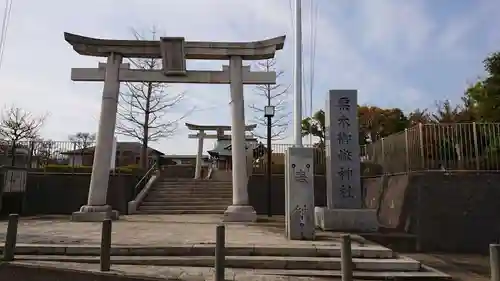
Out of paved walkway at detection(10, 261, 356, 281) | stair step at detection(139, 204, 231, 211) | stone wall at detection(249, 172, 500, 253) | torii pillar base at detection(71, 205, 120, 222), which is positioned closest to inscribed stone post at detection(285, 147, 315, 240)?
paved walkway at detection(10, 261, 356, 281)

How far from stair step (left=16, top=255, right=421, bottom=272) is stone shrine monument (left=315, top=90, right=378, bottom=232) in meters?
3.91

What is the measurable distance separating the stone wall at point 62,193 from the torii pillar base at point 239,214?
654 cm

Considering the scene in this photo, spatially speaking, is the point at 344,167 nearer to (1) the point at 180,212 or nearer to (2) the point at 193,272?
(2) the point at 193,272

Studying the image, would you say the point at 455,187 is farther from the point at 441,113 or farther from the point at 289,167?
the point at 441,113

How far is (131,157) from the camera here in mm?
43344

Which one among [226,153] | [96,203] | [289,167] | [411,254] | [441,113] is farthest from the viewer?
[226,153]

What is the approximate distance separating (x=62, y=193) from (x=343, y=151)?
1324 cm

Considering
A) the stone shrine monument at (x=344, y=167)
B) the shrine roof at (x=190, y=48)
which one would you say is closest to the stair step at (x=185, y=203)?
the shrine roof at (x=190, y=48)

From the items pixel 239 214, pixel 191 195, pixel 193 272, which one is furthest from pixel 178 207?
pixel 193 272

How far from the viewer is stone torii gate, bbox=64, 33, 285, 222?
14617 millimetres

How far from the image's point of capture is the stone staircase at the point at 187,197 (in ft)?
60.0

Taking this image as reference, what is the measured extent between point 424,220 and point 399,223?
141cm

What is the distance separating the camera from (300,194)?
9.85 m

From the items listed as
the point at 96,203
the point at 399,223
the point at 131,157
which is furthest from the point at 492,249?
the point at 131,157
